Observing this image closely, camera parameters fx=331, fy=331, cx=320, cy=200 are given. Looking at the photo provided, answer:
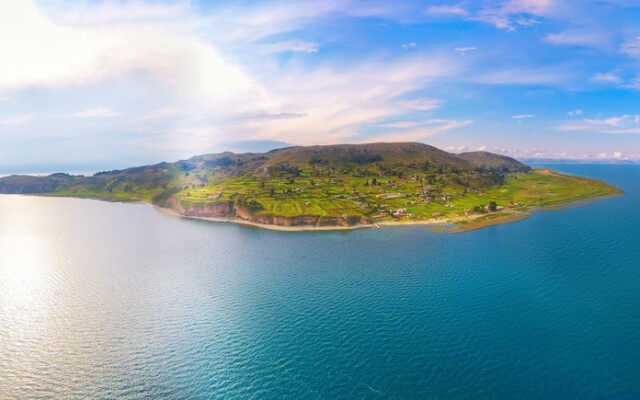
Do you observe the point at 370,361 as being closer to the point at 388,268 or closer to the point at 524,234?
the point at 388,268

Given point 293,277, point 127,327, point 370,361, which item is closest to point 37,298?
point 127,327

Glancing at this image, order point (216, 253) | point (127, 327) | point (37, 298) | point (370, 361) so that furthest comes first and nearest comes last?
point (216, 253) → point (37, 298) → point (127, 327) → point (370, 361)

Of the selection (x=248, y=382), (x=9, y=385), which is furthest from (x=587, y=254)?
(x=9, y=385)

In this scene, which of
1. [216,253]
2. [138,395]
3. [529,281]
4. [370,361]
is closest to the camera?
[138,395]

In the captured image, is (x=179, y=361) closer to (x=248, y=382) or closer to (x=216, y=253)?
(x=248, y=382)

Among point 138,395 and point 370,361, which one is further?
point 370,361

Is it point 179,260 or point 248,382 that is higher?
point 179,260
